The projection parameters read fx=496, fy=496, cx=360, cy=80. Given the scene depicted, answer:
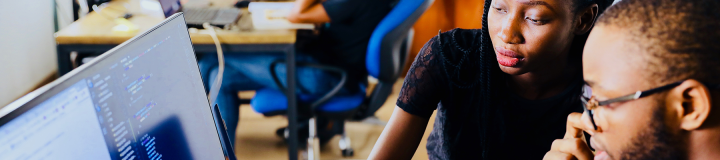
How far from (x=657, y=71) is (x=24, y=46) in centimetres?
153

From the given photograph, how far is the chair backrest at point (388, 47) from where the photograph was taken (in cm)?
155

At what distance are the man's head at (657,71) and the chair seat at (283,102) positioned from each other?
1.16 meters

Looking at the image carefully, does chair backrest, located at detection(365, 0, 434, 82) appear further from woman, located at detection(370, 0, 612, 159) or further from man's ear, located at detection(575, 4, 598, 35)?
man's ear, located at detection(575, 4, 598, 35)

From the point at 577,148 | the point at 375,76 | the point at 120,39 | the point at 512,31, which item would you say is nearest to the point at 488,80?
the point at 512,31

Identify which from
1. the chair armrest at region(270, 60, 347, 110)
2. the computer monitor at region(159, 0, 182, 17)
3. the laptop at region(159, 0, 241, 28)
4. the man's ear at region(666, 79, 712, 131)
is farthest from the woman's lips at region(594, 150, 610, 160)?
the computer monitor at region(159, 0, 182, 17)

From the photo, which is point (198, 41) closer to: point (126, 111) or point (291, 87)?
point (291, 87)

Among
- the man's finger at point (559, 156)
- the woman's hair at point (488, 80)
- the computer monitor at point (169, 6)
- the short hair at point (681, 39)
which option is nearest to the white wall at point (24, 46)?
the computer monitor at point (169, 6)

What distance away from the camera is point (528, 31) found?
84cm

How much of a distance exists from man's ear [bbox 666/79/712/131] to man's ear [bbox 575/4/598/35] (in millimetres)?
349

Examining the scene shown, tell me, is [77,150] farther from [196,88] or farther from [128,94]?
[196,88]

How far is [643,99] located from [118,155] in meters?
0.56

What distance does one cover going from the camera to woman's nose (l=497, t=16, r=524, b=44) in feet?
2.75

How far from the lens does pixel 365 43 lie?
1771mm

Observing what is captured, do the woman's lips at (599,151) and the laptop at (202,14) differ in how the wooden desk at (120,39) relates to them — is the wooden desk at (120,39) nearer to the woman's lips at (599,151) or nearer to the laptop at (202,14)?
the laptop at (202,14)
